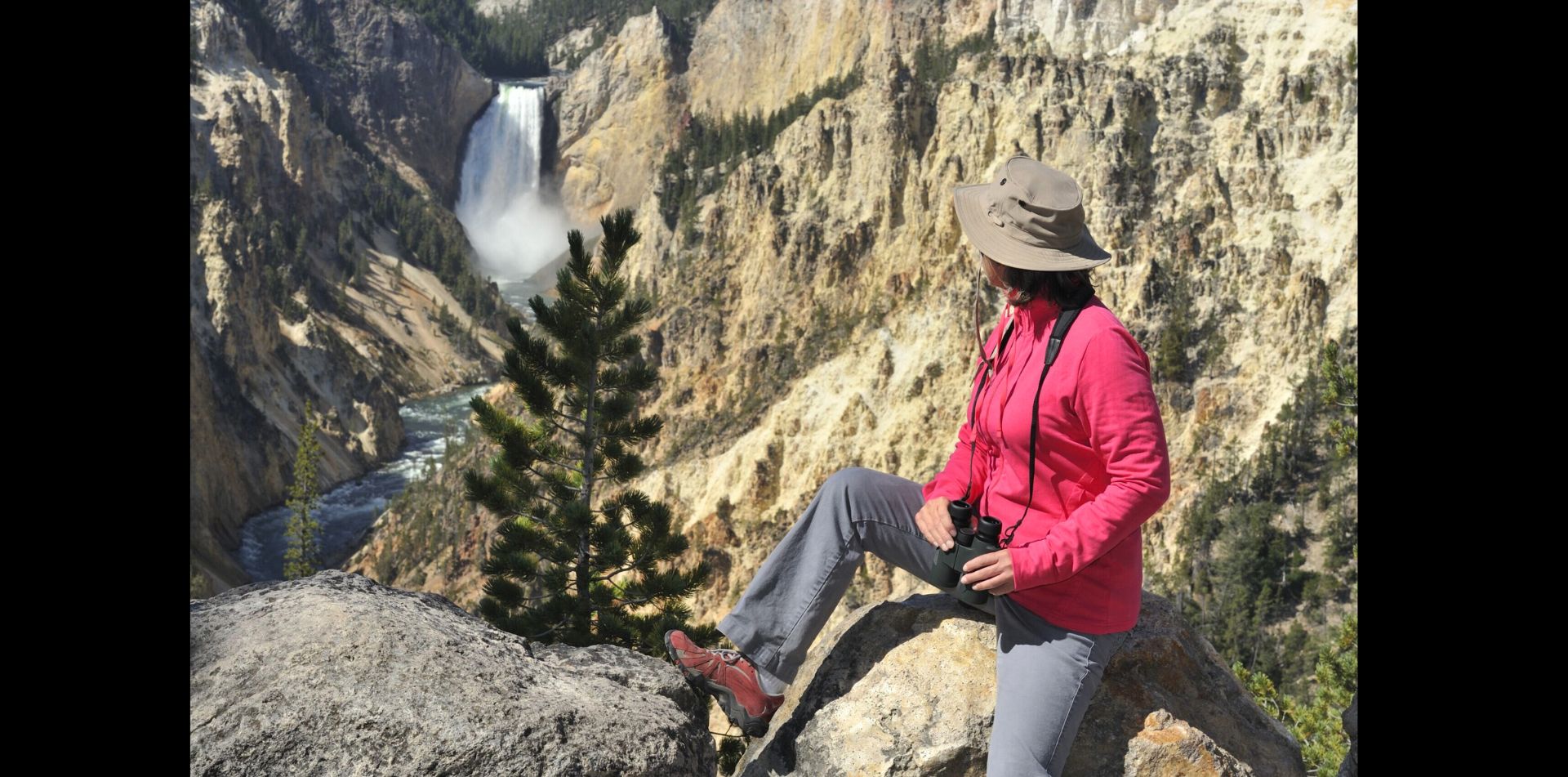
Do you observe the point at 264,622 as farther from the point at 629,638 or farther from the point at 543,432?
the point at 543,432

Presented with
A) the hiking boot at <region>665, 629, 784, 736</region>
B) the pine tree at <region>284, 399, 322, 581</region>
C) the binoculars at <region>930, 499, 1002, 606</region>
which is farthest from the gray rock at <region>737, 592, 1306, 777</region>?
the pine tree at <region>284, 399, 322, 581</region>

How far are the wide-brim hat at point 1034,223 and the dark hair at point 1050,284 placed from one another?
2.1 inches

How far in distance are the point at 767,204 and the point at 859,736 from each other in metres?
41.1

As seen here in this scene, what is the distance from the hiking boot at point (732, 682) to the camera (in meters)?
4.11

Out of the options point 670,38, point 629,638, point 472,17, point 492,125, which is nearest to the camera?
point 629,638

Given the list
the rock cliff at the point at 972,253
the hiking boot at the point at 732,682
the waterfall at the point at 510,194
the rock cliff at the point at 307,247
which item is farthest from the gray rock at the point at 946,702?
the waterfall at the point at 510,194

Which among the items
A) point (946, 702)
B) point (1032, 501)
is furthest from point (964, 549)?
point (946, 702)

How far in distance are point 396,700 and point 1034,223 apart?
9.35 ft

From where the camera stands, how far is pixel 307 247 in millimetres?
76562

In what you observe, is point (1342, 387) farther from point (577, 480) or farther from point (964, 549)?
point (577, 480)

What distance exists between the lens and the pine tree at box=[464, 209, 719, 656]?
13672mm

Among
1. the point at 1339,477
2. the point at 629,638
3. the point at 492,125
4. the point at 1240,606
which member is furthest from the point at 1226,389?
the point at 492,125

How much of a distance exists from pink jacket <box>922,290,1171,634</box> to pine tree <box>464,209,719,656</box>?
10.3m

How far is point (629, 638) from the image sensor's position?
43.5 ft
